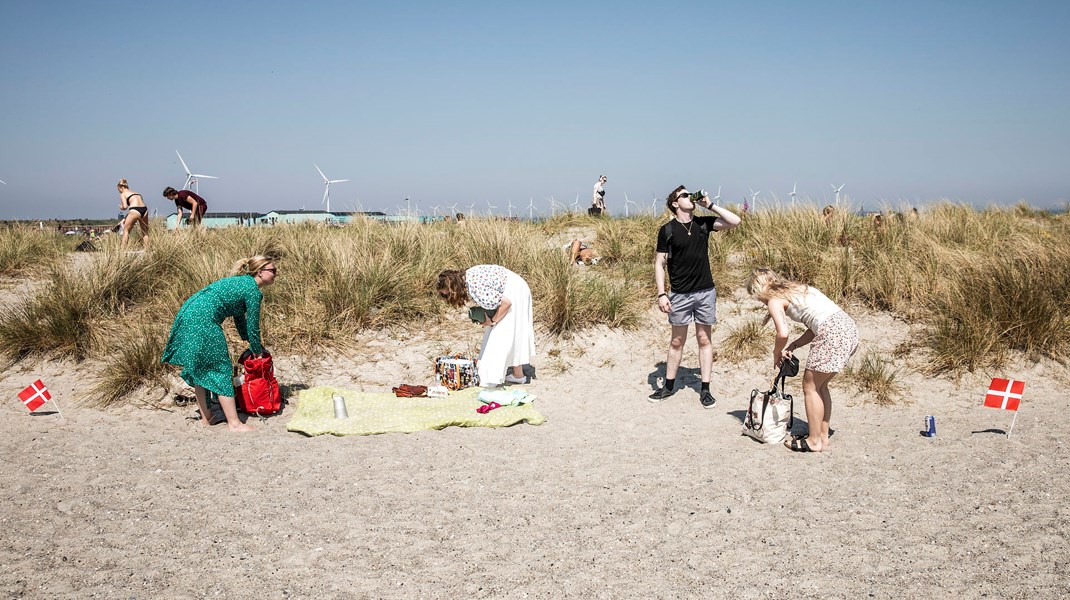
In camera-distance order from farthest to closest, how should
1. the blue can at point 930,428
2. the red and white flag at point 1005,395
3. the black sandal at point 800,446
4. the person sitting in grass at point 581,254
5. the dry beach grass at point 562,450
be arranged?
the person sitting in grass at point 581,254
the blue can at point 930,428
the red and white flag at point 1005,395
the black sandal at point 800,446
the dry beach grass at point 562,450

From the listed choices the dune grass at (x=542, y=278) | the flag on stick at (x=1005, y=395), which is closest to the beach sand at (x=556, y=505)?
the flag on stick at (x=1005, y=395)

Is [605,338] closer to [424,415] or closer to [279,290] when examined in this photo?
[424,415]

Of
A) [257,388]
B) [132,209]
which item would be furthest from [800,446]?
[132,209]

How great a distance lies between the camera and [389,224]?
12.4 metres

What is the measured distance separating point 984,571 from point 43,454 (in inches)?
271

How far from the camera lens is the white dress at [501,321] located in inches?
283

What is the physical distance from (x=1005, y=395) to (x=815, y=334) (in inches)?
71.5

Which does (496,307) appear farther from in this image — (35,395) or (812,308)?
(35,395)

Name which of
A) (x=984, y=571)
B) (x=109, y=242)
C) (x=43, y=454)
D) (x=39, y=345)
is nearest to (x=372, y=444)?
(x=43, y=454)

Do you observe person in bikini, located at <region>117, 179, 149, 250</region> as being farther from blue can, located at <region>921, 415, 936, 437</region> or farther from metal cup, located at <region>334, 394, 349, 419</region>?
blue can, located at <region>921, 415, 936, 437</region>

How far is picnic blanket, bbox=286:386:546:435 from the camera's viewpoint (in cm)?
630

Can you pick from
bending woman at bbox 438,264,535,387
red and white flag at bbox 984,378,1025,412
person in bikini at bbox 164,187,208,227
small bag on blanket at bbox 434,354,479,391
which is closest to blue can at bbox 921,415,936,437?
red and white flag at bbox 984,378,1025,412

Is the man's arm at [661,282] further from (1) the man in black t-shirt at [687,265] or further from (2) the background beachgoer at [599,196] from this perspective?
(2) the background beachgoer at [599,196]

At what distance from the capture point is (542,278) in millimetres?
9555
